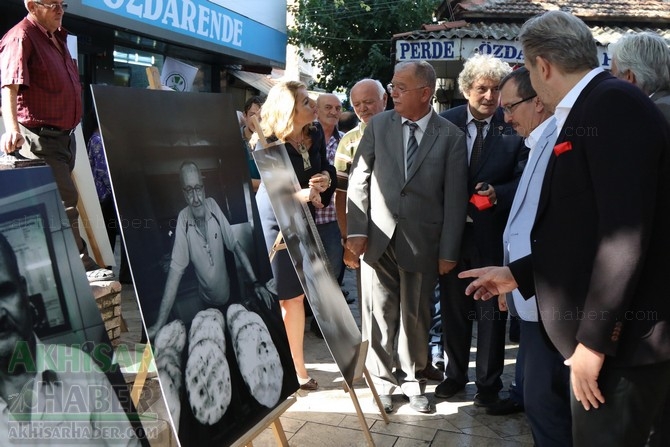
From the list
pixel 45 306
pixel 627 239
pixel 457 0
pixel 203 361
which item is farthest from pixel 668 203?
pixel 457 0

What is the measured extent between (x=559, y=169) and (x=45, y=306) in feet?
4.66

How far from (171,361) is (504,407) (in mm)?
2306

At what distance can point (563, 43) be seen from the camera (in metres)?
1.97

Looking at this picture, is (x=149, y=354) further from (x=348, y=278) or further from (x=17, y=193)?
(x=348, y=278)

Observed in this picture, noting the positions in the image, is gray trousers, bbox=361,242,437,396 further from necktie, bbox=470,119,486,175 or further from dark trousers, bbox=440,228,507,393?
necktie, bbox=470,119,486,175

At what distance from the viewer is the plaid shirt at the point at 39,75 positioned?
11.4 feet

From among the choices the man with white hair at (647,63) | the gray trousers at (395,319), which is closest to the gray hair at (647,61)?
the man with white hair at (647,63)

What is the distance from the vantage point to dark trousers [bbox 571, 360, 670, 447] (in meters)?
1.83

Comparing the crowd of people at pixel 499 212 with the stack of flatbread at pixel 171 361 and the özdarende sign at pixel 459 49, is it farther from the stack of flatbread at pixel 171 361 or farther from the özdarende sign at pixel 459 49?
the özdarende sign at pixel 459 49

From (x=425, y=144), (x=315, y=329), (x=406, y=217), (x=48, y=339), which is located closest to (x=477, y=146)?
(x=425, y=144)

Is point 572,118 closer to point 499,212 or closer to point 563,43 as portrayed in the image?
point 563,43

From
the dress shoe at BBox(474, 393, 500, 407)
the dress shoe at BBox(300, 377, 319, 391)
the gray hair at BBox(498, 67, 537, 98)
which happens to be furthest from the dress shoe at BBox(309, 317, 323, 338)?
the gray hair at BBox(498, 67, 537, 98)

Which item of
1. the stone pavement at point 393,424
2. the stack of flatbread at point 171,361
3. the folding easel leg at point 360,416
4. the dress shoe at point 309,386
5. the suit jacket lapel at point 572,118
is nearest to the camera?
the suit jacket lapel at point 572,118

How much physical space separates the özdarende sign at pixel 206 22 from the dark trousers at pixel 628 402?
759 cm
